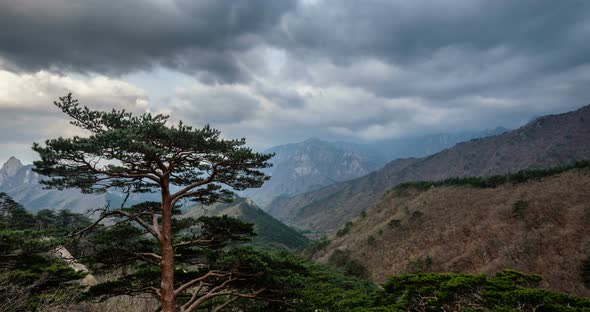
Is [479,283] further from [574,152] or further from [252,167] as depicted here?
[574,152]

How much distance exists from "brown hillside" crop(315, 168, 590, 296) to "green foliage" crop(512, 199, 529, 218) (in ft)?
0.50

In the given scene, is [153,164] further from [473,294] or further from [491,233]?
[491,233]

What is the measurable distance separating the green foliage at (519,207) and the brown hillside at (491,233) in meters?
0.15

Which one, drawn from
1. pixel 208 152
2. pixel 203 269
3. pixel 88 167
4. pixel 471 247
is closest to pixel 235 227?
pixel 203 269

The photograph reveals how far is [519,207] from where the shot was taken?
184 ft

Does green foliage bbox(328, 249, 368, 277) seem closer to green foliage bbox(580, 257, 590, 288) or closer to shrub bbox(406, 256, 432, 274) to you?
shrub bbox(406, 256, 432, 274)

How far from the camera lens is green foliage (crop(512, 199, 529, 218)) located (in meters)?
55.2

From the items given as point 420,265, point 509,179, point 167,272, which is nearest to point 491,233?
point 420,265

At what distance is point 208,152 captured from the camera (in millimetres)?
11312

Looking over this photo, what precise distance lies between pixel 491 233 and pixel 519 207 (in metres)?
8.01

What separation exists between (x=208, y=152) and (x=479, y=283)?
12276 mm

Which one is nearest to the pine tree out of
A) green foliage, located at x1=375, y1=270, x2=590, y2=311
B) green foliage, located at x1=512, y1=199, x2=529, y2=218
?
green foliage, located at x1=375, y1=270, x2=590, y2=311

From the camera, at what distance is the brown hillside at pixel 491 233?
4269cm

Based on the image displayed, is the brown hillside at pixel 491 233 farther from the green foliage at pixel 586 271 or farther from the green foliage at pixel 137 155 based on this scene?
the green foliage at pixel 137 155
